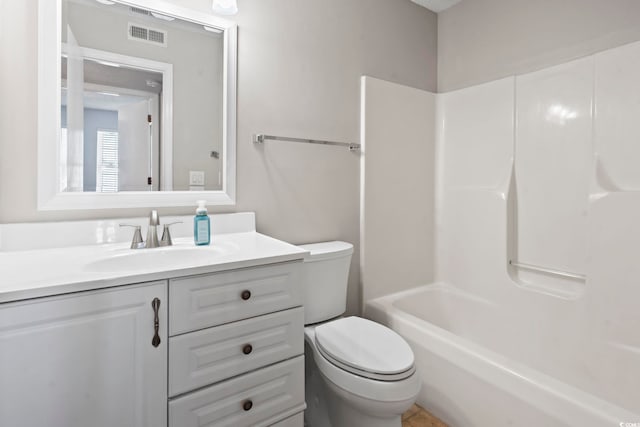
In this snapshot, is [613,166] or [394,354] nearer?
[394,354]

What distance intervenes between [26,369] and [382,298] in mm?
1676

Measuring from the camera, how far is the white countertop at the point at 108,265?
0.76m

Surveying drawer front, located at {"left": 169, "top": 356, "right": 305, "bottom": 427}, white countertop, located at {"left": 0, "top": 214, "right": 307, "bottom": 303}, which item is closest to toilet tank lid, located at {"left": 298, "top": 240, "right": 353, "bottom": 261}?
white countertop, located at {"left": 0, "top": 214, "right": 307, "bottom": 303}

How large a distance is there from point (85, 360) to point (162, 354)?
175 mm

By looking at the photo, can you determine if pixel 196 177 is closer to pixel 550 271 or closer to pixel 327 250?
pixel 327 250

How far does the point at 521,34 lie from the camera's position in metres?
1.94

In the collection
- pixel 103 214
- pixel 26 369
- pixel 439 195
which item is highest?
pixel 439 195

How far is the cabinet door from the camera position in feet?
2.38

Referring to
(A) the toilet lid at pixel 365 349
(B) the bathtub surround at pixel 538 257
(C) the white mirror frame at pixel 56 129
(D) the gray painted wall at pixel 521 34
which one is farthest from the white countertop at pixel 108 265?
(D) the gray painted wall at pixel 521 34

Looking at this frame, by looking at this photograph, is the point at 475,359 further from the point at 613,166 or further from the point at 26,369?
the point at 26,369

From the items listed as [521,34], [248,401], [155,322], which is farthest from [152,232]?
[521,34]

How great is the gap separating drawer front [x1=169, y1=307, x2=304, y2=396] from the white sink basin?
24 centimetres

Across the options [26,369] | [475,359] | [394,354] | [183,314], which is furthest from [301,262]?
[475,359]

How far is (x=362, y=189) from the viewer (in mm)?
1990
